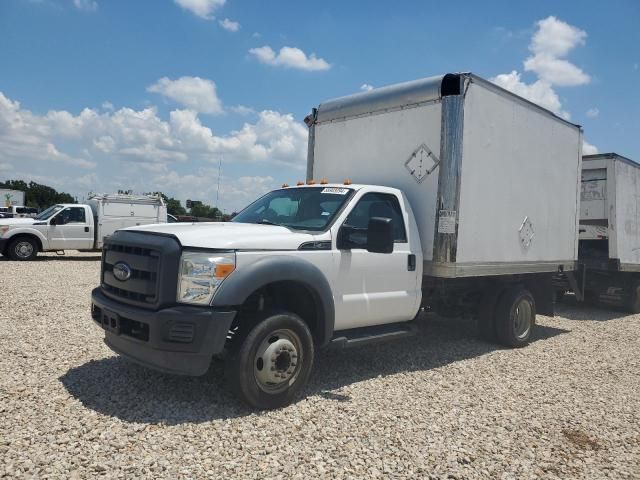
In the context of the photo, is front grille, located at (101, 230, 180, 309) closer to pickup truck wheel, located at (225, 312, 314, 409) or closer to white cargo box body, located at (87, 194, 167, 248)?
pickup truck wheel, located at (225, 312, 314, 409)

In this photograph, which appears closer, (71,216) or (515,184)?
(515,184)

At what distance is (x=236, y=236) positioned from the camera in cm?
418

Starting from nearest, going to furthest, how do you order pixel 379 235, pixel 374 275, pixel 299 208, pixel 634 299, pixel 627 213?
pixel 379 235 < pixel 374 275 < pixel 299 208 < pixel 627 213 < pixel 634 299

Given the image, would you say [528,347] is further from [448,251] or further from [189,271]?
[189,271]

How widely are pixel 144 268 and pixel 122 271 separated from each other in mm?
336

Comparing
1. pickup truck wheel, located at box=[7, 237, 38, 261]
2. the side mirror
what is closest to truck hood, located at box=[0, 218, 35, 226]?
pickup truck wheel, located at box=[7, 237, 38, 261]

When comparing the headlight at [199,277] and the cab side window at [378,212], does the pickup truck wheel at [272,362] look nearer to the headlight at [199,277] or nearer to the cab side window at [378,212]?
the headlight at [199,277]

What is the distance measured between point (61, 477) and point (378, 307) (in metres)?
3.17

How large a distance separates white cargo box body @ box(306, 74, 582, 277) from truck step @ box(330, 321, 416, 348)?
0.75 m

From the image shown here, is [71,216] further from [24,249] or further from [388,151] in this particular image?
[388,151]

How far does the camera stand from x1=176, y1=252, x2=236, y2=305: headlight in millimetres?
3865

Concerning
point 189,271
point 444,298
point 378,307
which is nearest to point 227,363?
point 189,271

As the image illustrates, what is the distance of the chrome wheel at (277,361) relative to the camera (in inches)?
163

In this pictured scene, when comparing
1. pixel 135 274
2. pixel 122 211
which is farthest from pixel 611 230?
pixel 122 211
